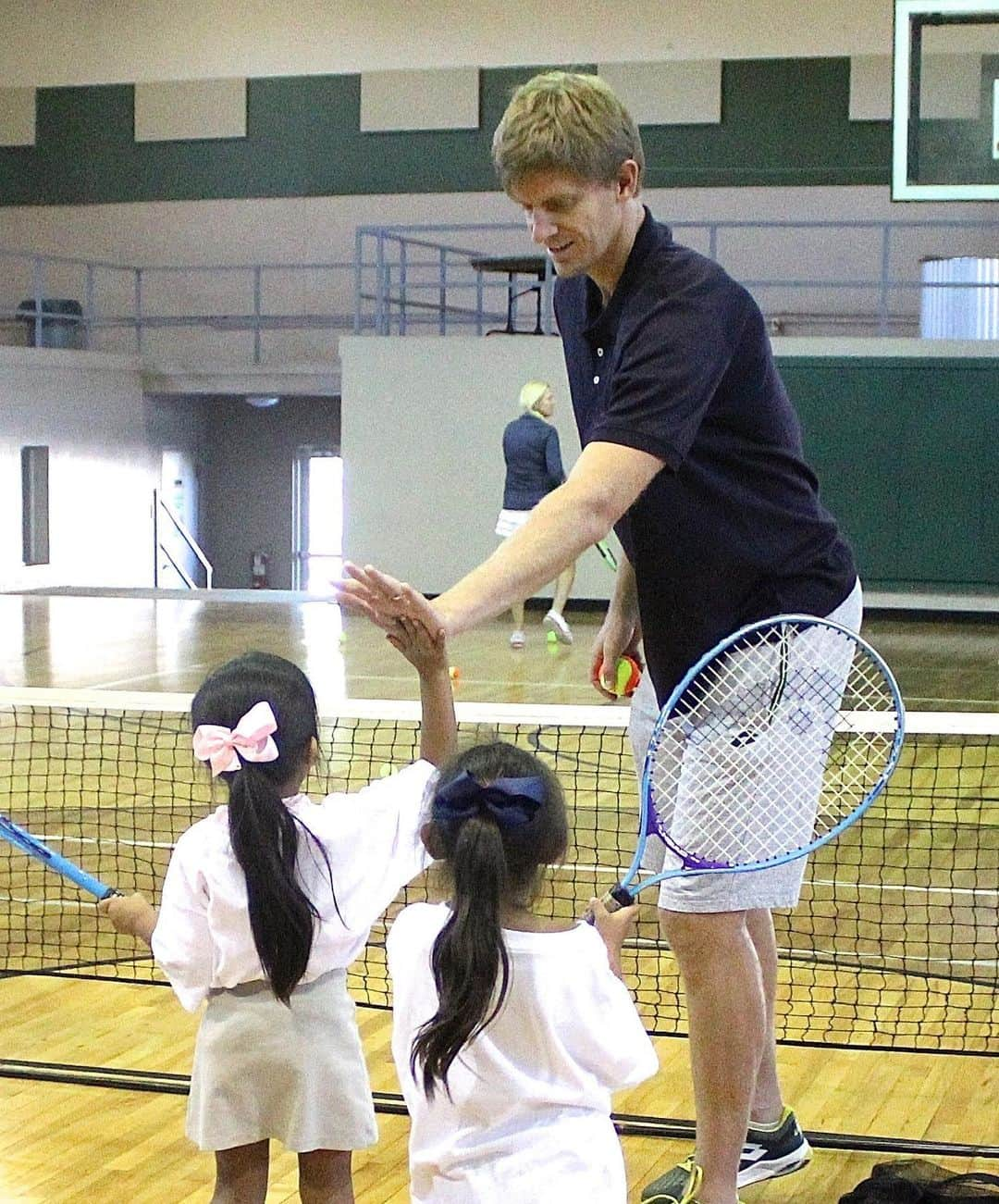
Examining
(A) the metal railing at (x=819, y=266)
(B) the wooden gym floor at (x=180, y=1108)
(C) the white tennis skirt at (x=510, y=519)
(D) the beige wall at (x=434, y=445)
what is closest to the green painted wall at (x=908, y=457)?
(A) the metal railing at (x=819, y=266)

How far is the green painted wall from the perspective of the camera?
14031 millimetres

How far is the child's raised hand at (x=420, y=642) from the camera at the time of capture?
→ 2041mm

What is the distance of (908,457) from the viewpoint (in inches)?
558

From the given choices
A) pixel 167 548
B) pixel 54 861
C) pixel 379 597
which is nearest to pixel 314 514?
pixel 167 548

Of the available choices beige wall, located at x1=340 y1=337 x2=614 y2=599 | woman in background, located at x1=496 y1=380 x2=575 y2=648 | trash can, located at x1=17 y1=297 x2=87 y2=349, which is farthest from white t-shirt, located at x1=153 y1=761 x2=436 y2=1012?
trash can, located at x1=17 y1=297 x2=87 y2=349

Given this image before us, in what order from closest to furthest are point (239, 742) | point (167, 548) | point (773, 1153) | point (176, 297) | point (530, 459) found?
point (239, 742) < point (773, 1153) < point (530, 459) < point (176, 297) < point (167, 548)

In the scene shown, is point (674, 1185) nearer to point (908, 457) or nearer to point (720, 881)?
point (720, 881)

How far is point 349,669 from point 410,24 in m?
10.5

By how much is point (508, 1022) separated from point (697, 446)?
3.30 ft

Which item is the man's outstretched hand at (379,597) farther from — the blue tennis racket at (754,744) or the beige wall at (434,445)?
the beige wall at (434,445)

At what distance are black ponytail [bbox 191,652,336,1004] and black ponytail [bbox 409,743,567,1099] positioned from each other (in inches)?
14.9

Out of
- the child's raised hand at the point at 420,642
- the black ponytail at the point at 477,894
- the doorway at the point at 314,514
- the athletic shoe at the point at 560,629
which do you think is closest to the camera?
the black ponytail at the point at 477,894

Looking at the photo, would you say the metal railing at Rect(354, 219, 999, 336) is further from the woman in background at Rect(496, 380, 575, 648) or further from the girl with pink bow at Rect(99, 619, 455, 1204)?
the girl with pink bow at Rect(99, 619, 455, 1204)

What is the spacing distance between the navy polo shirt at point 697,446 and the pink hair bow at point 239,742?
0.62 meters
